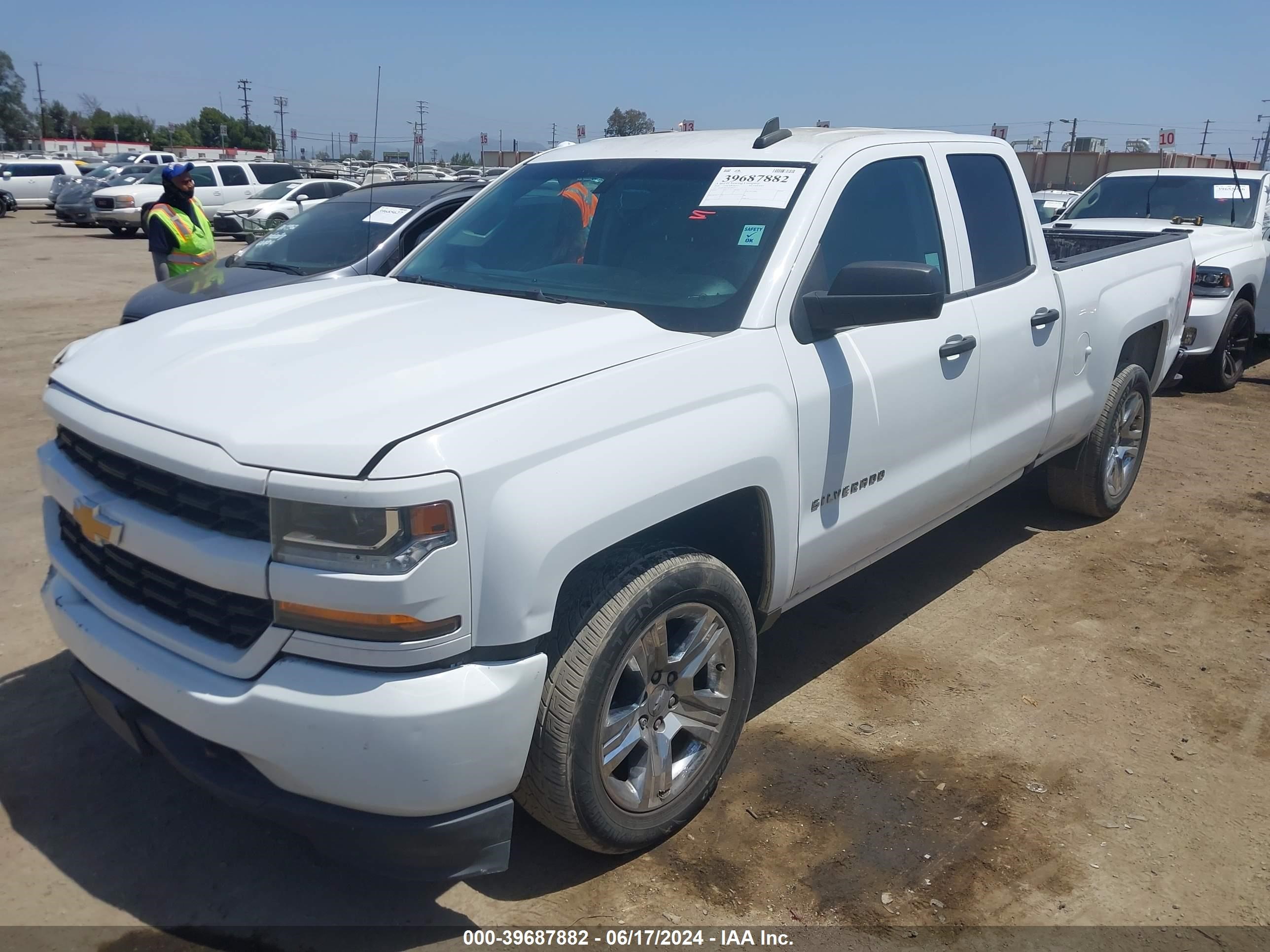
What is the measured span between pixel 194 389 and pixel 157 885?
1.39 meters

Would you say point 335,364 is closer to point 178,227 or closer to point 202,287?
point 202,287

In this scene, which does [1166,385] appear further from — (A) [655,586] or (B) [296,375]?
(B) [296,375]

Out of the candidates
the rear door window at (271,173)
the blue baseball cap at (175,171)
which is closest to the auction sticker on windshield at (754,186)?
the blue baseball cap at (175,171)

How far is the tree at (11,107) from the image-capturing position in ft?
314

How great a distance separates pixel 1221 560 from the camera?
530 cm

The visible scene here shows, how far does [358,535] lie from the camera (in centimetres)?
220

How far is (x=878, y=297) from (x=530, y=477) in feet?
4.41

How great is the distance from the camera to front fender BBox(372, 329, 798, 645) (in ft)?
7.42

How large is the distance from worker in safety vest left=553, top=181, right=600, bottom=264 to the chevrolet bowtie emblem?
176cm

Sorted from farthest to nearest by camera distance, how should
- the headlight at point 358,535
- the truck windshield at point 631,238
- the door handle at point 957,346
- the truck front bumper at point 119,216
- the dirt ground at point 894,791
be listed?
the truck front bumper at point 119,216 → the door handle at point 957,346 → the truck windshield at point 631,238 → the dirt ground at point 894,791 → the headlight at point 358,535

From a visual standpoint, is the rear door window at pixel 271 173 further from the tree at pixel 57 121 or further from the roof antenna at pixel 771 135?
the tree at pixel 57 121

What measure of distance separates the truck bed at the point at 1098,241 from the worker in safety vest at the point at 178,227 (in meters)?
6.62

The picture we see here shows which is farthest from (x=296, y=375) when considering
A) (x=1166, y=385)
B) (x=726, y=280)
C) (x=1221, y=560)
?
(x=1166, y=385)

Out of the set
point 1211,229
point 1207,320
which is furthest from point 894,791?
point 1211,229
